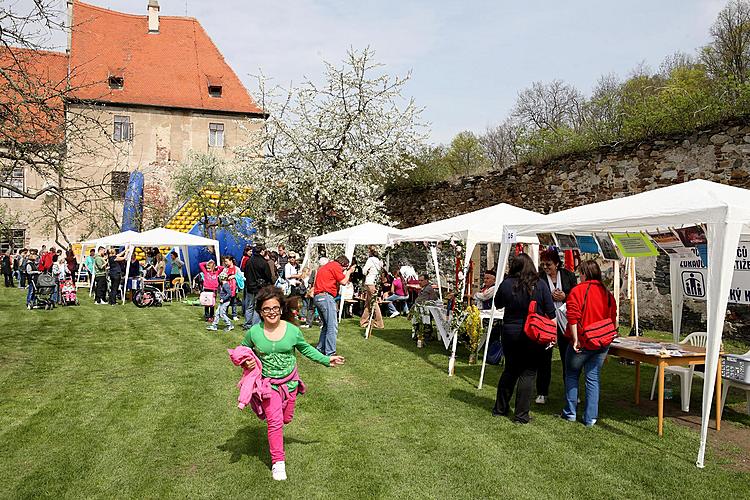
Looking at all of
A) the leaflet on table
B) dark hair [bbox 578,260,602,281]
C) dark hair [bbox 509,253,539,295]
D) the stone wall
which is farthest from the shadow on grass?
the stone wall

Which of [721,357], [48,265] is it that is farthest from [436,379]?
[48,265]

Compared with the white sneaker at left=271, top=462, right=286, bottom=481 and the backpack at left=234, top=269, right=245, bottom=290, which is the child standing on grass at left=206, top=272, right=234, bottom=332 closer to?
the backpack at left=234, top=269, right=245, bottom=290

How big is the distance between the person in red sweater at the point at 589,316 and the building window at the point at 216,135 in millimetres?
33535

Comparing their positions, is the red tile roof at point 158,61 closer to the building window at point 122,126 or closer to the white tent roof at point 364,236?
the building window at point 122,126

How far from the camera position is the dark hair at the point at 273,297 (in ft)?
15.4

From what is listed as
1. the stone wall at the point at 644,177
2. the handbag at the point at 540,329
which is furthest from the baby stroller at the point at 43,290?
the handbag at the point at 540,329

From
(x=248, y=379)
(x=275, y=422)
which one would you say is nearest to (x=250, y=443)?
(x=275, y=422)

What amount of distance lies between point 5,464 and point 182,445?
1.33 m

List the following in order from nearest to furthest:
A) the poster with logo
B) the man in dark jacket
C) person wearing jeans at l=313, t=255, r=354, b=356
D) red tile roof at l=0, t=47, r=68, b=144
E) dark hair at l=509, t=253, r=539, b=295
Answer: dark hair at l=509, t=253, r=539, b=295 < the poster with logo < red tile roof at l=0, t=47, r=68, b=144 < person wearing jeans at l=313, t=255, r=354, b=356 < the man in dark jacket

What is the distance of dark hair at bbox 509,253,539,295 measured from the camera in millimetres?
6121

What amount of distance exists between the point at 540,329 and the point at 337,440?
2115 mm

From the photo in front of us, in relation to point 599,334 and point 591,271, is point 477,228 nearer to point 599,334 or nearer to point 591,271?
point 591,271

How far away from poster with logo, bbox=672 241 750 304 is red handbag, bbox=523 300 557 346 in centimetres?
267

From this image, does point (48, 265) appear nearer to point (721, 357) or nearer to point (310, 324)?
point (310, 324)
